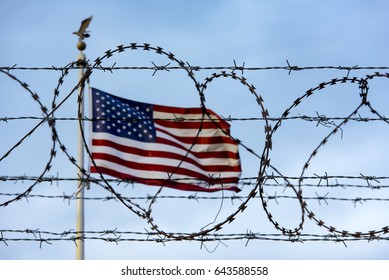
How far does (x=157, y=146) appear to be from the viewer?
40.0ft

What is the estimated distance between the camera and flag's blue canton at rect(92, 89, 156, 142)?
A: 11.9 metres

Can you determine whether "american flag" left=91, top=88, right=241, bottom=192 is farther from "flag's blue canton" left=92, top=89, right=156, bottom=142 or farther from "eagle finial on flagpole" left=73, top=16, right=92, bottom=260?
"eagle finial on flagpole" left=73, top=16, right=92, bottom=260

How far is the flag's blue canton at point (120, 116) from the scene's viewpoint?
470 inches

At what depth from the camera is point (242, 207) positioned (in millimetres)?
7906

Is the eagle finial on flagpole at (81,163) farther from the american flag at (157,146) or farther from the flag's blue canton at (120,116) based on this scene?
the flag's blue canton at (120,116)

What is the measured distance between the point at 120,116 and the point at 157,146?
2.43 feet

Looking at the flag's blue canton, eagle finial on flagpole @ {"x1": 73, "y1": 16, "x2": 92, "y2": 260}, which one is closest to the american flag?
the flag's blue canton

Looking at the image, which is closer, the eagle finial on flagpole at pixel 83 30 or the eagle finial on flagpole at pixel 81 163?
the eagle finial on flagpole at pixel 81 163

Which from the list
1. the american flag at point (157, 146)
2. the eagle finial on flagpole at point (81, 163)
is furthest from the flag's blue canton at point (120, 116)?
the eagle finial on flagpole at point (81, 163)

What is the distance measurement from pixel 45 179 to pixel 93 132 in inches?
147

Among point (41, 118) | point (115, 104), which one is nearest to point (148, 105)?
point (115, 104)

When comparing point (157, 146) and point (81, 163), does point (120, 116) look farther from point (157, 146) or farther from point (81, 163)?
point (81, 163)
